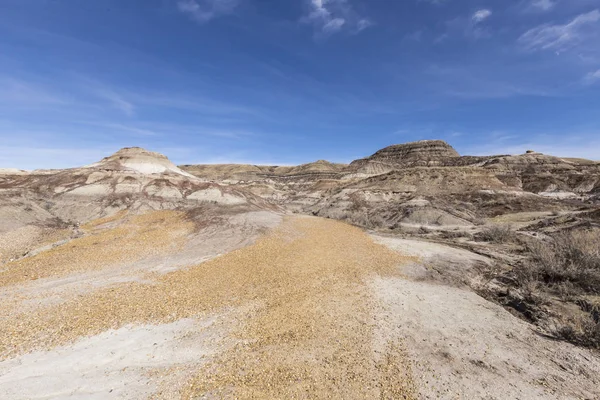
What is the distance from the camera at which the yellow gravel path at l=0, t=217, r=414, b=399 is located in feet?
19.7

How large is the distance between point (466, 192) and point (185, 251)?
4540 centimetres

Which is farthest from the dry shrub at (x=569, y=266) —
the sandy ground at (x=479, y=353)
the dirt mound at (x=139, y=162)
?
the dirt mound at (x=139, y=162)

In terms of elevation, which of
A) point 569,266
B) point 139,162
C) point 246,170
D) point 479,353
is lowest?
point 479,353

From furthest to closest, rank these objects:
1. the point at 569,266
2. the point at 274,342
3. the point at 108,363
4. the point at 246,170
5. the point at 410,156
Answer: the point at 246,170
the point at 410,156
the point at 569,266
the point at 274,342
the point at 108,363

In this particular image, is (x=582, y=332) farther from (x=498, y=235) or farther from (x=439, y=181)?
(x=439, y=181)

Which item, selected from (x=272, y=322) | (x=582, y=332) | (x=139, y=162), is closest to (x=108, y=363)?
(x=272, y=322)

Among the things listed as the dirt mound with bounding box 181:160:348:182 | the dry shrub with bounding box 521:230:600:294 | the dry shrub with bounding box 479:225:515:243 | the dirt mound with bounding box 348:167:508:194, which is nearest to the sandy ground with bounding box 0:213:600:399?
the dry shrub with bounding box 521:230:600:294

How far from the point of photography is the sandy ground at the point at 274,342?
595 cm

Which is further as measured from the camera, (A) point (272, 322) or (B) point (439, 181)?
(B) point (439, 181)

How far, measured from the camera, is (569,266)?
11.6m

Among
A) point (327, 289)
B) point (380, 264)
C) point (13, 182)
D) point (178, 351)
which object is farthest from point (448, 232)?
point (13, 182)

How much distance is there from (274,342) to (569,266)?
41.7 feet

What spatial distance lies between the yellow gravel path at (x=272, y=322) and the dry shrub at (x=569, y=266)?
19.0 ft

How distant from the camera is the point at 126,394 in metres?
5.60
